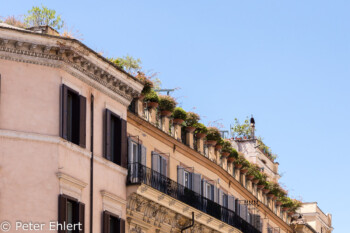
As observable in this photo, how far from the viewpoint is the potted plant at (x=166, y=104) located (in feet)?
155

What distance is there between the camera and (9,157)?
117ft

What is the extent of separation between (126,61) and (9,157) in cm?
1068

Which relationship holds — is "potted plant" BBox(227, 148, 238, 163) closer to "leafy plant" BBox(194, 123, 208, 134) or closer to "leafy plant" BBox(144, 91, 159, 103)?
"leafy plant" BBox(194, 123, 208, 134)

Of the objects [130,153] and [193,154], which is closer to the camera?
[130,153]

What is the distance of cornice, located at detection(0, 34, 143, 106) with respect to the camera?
36.7 m

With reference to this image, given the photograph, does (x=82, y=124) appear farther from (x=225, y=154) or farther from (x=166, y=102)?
(x=225, y=154)

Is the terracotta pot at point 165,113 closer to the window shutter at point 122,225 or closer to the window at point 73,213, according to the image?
the window shutter at point 122,225

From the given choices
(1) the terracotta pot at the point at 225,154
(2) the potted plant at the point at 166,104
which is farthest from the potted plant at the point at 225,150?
(2) the potted plant at the point at 166,104

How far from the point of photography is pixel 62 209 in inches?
1423

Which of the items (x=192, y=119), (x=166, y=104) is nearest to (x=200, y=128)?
(x=192, y=119)

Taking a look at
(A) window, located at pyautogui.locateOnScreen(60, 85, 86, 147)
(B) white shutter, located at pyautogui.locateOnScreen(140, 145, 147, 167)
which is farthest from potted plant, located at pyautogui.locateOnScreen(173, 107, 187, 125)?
(A) window, located at pyautogui.locateOnScreen(60, 85, 86, 147)

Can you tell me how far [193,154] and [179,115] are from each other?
8.36 feet

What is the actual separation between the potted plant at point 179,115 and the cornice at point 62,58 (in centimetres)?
797

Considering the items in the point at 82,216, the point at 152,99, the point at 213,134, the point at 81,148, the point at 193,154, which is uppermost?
the point at 213,134
